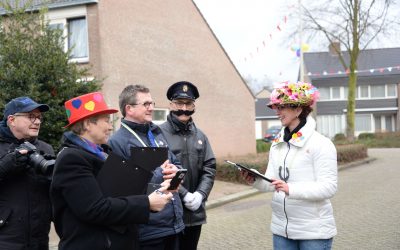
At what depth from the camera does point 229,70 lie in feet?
75.6

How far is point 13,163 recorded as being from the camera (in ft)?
11.3

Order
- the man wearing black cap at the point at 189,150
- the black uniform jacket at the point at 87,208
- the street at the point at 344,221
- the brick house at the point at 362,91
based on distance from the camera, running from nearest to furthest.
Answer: the black uniform jacket at the point at 87,208 < the man wearing black cap at the point at 189,150 < the street at the point at 344,221 < the brick house at the point at 362,91

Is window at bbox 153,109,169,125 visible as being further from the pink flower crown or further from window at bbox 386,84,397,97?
window at bbox 386,84,397,97

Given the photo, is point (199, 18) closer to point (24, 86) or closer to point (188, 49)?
point (188, 49)

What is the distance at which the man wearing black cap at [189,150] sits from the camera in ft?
14.3

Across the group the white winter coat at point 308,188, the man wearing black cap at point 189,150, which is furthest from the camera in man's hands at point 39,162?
the white winter coat at point 308,188

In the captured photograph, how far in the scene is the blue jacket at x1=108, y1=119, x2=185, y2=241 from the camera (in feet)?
11.4

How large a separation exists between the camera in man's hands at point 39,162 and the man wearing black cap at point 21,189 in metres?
0.04

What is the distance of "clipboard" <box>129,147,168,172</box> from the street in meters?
4.53

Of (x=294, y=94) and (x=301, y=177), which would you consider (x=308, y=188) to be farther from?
(x=294, y=94)

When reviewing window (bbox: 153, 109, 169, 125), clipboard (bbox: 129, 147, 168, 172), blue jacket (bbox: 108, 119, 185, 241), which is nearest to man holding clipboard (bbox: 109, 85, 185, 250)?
blue jacket (bbox: 108, 119, 185, 241)

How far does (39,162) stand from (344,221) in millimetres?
Answer: 7009

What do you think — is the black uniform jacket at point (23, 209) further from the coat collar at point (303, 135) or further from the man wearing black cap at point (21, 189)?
the coat collar at point (303, 135)

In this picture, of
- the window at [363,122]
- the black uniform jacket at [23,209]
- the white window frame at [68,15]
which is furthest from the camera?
the window at [363,122]
